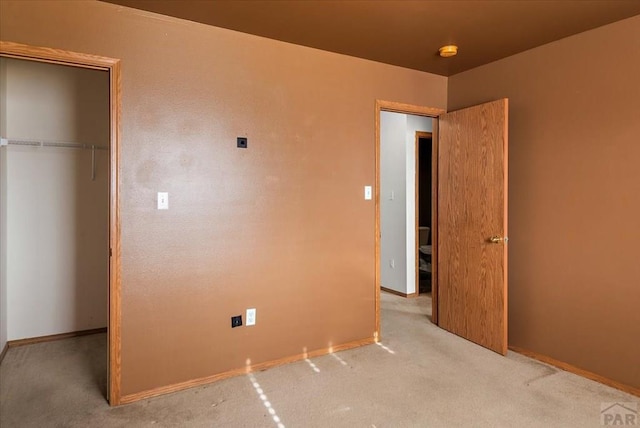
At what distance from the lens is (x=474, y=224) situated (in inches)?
128

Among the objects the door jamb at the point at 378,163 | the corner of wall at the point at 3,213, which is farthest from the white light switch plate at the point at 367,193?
the corner of wall at the point at 3,213

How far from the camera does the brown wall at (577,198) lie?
247cm

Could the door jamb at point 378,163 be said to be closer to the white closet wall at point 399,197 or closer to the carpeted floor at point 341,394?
the carpeted floor at point 341,394

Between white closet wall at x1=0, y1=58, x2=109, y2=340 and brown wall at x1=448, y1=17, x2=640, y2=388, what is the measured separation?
3.42 metres

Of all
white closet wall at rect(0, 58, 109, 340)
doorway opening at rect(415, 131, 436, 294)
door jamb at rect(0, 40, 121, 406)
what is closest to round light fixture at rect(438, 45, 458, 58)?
doorway opening at rect(415, 131, 436, 294)

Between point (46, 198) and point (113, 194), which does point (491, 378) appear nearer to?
point (113, 194)

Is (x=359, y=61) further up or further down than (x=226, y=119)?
further up

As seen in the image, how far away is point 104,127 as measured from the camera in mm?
3502

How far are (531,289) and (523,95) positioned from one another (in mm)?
1514

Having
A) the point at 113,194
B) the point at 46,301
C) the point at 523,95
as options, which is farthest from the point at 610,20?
the point at 46,301

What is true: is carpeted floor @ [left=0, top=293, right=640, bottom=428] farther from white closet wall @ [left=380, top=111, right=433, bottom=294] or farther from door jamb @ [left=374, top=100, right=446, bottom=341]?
white closet wall @ [left=380, top=111, right=433, bottom=294]

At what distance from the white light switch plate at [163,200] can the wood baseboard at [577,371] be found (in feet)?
9.38

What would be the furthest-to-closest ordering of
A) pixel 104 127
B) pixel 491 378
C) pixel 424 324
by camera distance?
pixel 424 324 < pixel 104 127 < pixel 491 378

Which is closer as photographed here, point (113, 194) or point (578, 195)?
point (113, 194)
